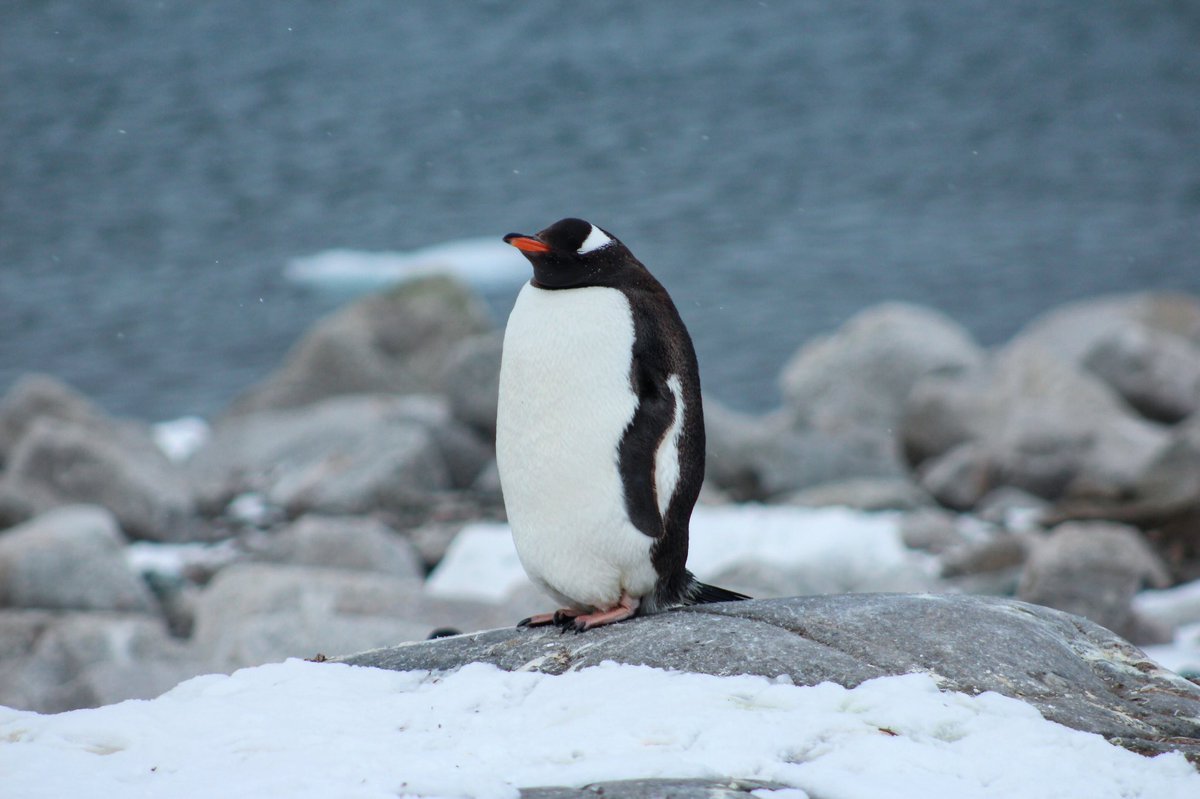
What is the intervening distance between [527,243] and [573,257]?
0.17m

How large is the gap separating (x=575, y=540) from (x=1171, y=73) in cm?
5528

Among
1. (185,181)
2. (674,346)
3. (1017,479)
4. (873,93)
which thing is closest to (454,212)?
(185,181)

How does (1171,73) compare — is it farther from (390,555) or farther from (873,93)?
(390,555)

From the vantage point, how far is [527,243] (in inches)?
155

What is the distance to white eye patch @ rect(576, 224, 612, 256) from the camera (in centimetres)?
406

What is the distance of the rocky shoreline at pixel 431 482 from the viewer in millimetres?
7668

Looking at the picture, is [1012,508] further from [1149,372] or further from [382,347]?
[382,347]

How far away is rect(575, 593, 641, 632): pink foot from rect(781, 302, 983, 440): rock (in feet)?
34.2

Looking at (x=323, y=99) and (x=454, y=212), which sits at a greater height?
(x=323, y=99)

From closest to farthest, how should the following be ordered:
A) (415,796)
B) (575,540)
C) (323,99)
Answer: (415,796) → (575,540) → (323,99)

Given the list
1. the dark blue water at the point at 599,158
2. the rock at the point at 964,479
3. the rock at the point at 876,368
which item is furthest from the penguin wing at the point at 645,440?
the dark blue water at the point at 599,158

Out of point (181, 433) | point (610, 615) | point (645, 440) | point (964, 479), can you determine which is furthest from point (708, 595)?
point (181, 433)

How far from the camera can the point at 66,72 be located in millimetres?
63875

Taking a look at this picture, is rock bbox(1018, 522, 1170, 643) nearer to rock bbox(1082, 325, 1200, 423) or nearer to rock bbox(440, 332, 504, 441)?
rock bbox(1082, 325, 1200, 423)
